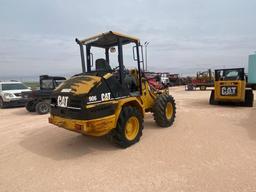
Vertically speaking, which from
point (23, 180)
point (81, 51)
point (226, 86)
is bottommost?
point (23, 180)

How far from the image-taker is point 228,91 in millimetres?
10031

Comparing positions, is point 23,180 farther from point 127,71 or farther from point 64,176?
point 127,71

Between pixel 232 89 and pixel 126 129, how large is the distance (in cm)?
683

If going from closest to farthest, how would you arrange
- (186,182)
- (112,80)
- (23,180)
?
(186,182)
(23,180)
(112,80)

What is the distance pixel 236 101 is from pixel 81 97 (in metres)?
8.13

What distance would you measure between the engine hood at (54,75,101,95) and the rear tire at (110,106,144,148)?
0.94 metres

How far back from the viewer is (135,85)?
19.6 feet

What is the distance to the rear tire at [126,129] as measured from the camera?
15.8 feet

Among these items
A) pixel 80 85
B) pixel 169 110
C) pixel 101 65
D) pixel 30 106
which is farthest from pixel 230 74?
pixel 30 106

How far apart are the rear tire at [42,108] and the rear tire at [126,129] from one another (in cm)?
648

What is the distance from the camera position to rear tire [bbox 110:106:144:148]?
15.8 feet

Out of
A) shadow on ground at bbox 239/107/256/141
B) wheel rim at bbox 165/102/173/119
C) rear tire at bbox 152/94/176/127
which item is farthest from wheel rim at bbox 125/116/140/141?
shadow on ground at bbox 239/107/256/141

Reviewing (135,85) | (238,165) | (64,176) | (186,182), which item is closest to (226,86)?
(135,85)

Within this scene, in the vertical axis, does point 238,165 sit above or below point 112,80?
below
